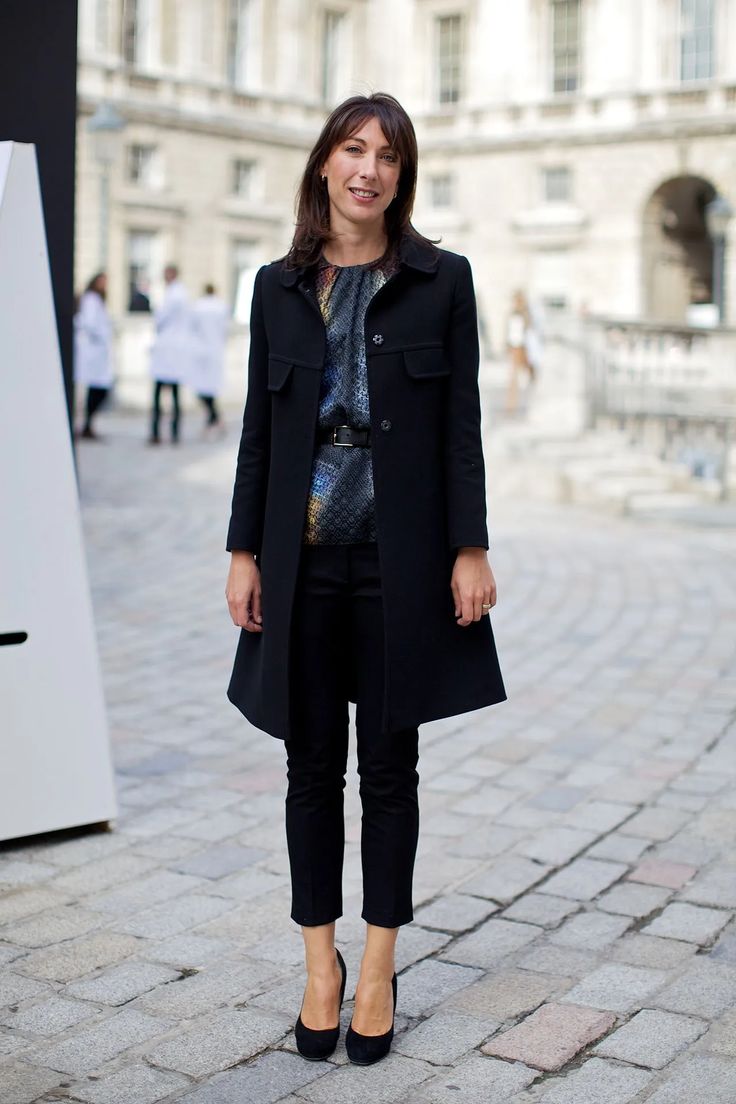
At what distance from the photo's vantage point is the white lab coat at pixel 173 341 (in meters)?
17.1

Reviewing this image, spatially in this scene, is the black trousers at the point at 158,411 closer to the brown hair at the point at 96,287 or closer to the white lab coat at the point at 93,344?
the white lab coat at the point at 93,344

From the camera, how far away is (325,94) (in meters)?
39.9

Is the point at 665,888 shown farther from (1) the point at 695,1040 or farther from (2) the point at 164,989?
(2) the point at 164,989

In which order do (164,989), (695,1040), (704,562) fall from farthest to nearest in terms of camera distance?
1. (704,562)
2. (164,989)
3. (695,1040)

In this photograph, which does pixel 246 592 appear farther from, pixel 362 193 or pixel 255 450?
pixel 362 193

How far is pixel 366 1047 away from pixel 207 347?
15.3 meters

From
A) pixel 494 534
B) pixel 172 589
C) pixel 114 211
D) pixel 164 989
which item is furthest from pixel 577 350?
pixel 114 211

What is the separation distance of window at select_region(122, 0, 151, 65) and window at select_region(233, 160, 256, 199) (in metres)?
3.57

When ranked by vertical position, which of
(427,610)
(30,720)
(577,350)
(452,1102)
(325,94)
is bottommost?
(452,1102)

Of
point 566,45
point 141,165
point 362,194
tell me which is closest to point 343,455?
point 362,194

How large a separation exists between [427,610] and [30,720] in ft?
5.71

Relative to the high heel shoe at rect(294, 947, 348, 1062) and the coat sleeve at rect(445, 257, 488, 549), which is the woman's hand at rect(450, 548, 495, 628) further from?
the high heel shoe at rect(294, 947, 348, 1062)

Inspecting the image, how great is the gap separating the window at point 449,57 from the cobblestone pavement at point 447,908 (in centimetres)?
3435

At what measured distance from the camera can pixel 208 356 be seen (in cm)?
1778
